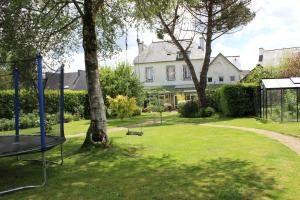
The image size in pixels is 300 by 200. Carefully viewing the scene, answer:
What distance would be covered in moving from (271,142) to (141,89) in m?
23.2

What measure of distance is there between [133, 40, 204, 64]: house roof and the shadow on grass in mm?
40831

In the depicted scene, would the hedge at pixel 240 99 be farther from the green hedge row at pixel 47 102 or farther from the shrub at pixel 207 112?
the green hedge row at pixel 47 102

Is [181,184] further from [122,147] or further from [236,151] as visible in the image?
[122,147]

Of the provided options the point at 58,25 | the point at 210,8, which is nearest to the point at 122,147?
the point at 58,25

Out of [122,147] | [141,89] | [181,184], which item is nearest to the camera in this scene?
[181,184]

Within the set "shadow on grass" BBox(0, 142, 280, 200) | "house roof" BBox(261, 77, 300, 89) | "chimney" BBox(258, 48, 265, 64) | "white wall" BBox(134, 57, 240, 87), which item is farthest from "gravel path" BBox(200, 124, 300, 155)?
"chimney" BBox(258, 48, 265, 64)

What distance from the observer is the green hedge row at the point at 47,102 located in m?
17.0

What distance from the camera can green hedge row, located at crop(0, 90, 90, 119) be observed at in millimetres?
17002

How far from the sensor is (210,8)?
A: 29312 millimetres

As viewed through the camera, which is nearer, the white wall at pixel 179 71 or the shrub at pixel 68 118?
the shrub at pixel 68 118

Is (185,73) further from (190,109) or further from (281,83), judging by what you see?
(281,83)

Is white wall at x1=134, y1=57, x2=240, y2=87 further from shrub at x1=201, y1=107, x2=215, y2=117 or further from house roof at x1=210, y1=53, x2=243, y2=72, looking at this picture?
shrub at x1=201, y1=107, x2=215, y2=117

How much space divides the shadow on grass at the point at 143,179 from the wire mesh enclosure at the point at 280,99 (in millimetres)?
11968

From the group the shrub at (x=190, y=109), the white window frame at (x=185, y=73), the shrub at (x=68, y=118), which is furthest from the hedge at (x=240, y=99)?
the white window frame at (x=185, y=73)
